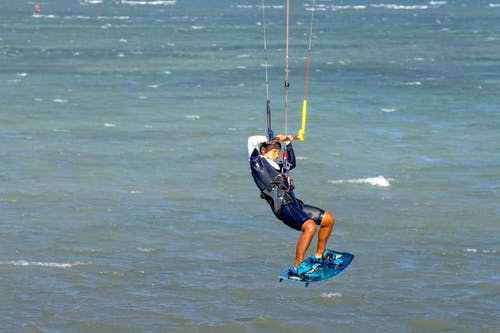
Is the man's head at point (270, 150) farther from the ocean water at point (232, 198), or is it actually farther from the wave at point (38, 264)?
the wave at point (38, 264)

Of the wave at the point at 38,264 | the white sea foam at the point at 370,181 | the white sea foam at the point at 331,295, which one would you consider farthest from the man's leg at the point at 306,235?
the white sea foam at the point at 370,181

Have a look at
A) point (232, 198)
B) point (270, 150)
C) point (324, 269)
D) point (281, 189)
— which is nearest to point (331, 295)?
point (324, 269)

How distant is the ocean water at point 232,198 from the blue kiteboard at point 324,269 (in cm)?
285

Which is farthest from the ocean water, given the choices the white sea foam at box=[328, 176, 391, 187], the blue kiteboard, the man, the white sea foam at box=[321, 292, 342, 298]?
the man

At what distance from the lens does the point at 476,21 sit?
13188cm

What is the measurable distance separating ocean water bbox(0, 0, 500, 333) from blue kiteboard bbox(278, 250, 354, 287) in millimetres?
A: 2848

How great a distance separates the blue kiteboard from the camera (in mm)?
19547

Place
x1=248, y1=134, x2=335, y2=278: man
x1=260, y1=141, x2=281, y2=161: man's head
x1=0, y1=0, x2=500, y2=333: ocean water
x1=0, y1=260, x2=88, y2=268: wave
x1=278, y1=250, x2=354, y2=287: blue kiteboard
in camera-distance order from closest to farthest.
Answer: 1. x1=248, y1=134, x2=335, y2=278: man
2. x1=260, y1=141, x2=281, y2=161: man's head
3. x1=278, y1=250, x2=354, y2=287: blue kiteboard
4. x1=0, y1=0, x2=500, y2=333: ocean water
5. x1=0, y1=260, x2=88, y2=268: wave

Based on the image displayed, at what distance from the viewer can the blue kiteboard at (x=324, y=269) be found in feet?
64.1

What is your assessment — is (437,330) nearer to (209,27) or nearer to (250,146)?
(250,146)

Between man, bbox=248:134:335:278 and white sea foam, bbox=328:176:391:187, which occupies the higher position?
man, bbox=248:134:335:278

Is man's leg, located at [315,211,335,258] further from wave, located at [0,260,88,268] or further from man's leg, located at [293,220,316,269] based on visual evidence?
wave, located at [0,260,88,268]

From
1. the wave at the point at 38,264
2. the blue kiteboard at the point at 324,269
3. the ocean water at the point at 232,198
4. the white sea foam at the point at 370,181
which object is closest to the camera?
the blue kiteboard at the point at 324,269

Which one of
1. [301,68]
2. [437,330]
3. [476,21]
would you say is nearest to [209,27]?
[476,21]
